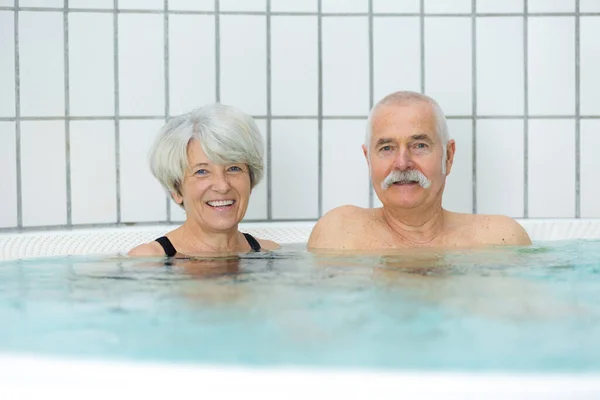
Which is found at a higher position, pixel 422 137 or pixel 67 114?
pixel 67 114

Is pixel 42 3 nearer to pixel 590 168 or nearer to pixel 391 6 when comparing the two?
pixel 391 6

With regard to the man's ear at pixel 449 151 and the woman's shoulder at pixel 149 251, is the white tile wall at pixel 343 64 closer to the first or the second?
the man's ear at pixel 449 151

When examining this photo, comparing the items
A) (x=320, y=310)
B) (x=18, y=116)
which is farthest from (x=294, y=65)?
(x=320, y=310)

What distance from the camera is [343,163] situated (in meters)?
2.93

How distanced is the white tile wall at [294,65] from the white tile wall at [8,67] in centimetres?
89

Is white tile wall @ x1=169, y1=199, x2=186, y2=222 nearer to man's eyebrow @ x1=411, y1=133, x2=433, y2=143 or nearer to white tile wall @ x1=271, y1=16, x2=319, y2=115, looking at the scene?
white tile wall @ x1=271, y1=16, x2=319, y2=115

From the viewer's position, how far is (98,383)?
803 millimetres

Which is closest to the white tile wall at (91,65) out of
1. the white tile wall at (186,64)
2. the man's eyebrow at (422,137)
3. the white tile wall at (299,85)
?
the white tile wall at (299,85)

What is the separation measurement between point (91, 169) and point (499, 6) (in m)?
1.58

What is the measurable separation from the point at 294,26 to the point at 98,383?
2246 millimetres

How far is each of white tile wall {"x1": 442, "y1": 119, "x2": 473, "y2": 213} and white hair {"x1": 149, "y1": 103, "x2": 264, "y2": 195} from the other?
999 mm

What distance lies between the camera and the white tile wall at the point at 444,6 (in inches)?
116

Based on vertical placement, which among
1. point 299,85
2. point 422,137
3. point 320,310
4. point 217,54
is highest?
point 217,54

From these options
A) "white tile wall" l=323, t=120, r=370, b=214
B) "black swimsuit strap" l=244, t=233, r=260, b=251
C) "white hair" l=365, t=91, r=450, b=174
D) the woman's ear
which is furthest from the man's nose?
"white tile wall" l=323, t=120, r=370, b=214
